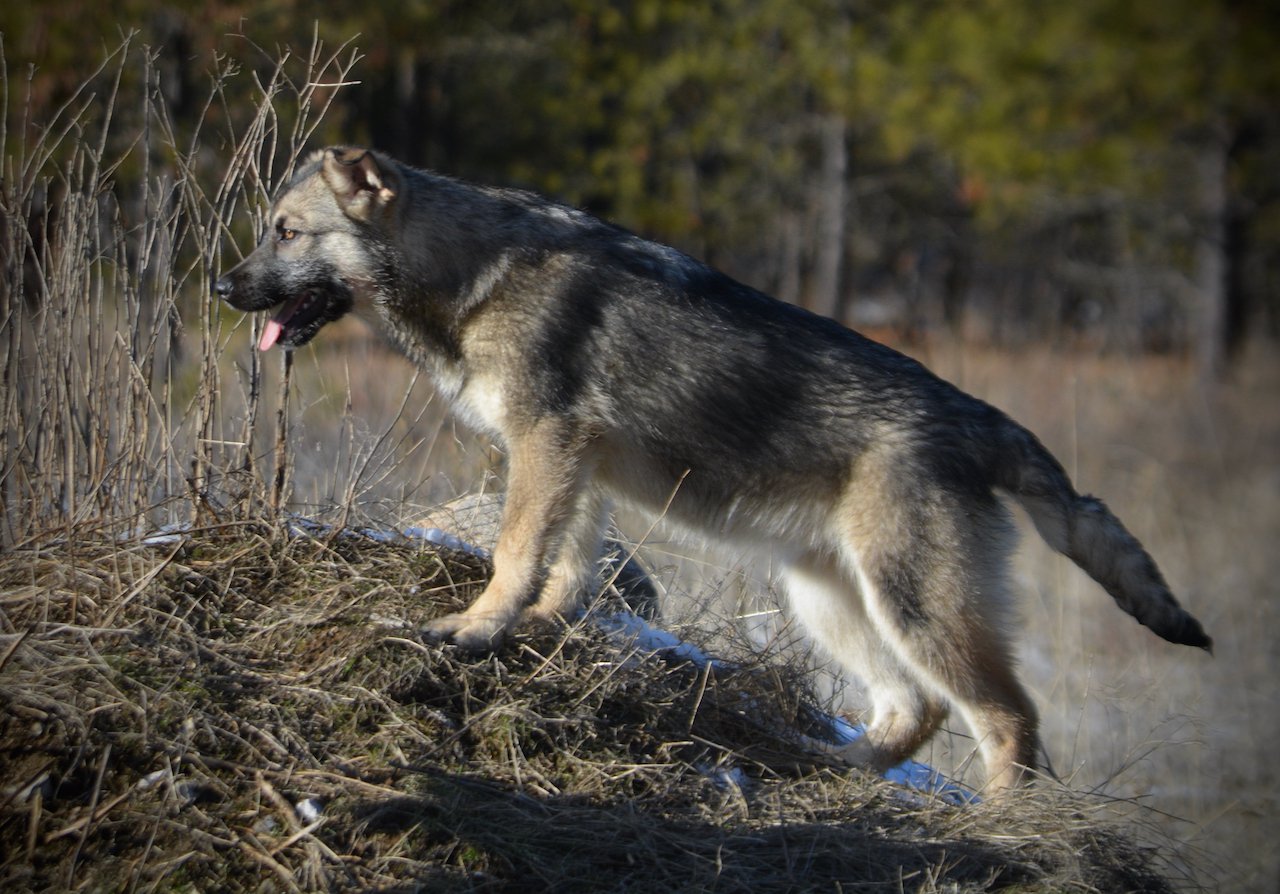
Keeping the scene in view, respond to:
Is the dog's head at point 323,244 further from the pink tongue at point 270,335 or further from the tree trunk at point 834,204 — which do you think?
the tree trunk at point 834,204

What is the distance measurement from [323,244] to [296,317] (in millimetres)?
305

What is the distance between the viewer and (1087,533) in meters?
4.88

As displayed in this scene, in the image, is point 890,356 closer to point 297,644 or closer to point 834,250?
point 297,644

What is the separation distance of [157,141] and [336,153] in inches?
344

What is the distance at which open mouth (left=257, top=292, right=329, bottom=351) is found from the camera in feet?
15.6

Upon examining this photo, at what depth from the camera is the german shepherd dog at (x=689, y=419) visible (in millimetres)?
4684

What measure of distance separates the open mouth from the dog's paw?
132cm

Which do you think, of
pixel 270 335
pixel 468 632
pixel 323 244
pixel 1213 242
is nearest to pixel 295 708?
pixel 468 632

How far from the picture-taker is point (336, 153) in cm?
469

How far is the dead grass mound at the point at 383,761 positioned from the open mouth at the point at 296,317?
821 mm

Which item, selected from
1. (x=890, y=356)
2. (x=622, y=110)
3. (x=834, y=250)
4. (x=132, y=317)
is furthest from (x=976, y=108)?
(x=132, y=317)

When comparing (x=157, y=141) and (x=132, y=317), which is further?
(x=157, y=141)

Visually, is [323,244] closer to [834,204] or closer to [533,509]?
[533,509]

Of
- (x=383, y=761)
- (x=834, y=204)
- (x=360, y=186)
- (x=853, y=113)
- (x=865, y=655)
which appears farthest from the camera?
(x=834, y=204)
